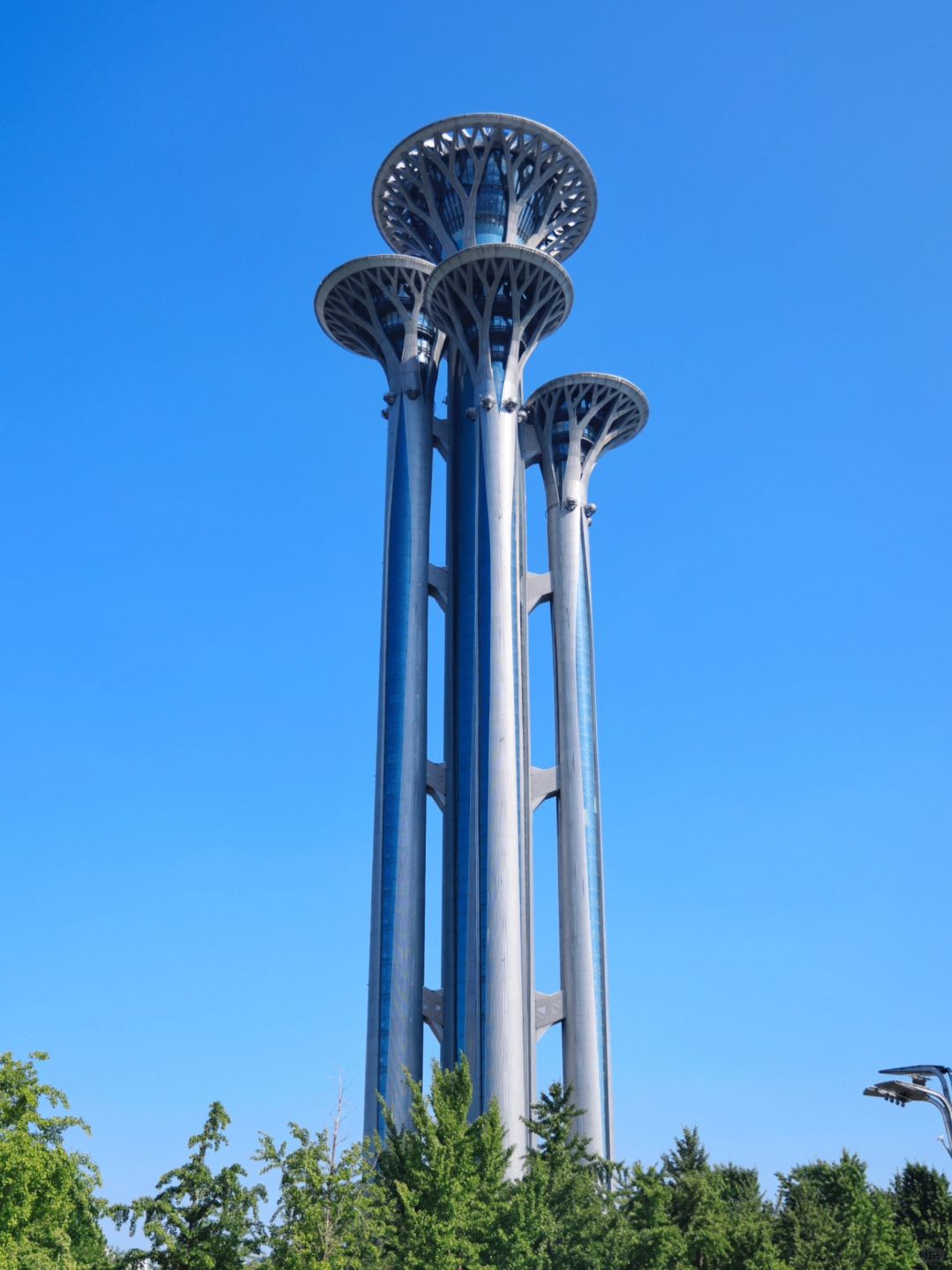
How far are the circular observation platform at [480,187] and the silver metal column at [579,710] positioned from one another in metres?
12.8

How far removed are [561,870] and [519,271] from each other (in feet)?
138

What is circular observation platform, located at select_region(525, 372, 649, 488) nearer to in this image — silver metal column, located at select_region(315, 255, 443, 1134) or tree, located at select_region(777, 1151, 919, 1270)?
silver metal column, located at select_region(315, 255, 443, 1134)

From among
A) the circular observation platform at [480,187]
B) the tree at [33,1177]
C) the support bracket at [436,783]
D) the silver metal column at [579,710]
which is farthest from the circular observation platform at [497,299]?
the tree at [33,1177]

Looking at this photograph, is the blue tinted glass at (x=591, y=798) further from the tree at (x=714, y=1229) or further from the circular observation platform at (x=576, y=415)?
the tree at (x=714, y=1229)

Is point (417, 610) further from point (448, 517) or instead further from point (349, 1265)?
point (349, 1265)

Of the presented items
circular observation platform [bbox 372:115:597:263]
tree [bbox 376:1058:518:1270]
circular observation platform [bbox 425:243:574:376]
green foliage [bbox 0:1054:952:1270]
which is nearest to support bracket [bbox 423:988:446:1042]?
green foliage [bbox 0:1054:952:1270]

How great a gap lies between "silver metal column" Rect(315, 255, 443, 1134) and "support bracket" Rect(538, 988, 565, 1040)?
874 centimetres

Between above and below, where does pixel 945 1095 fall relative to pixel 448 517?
below

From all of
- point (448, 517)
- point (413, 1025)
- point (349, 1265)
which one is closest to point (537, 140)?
point (448, 517)

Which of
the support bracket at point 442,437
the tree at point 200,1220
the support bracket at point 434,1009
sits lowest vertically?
the tree at point 200,1220

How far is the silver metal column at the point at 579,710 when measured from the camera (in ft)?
273

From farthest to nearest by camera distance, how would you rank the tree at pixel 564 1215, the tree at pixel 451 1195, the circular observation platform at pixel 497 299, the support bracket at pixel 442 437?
the support bracket at pixel 442 437
the circular observation platform at pixel 497 299
the tree at pixel 564 1215
the tree at pixel 451 1195

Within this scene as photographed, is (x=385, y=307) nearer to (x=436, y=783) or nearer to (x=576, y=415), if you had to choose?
(x=576, y=415)

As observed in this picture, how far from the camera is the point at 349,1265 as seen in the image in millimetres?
36625
